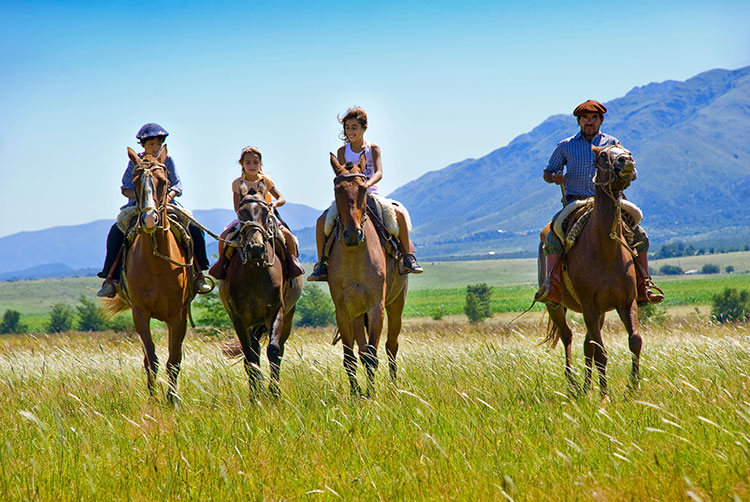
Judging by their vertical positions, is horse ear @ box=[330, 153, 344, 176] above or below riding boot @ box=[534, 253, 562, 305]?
above

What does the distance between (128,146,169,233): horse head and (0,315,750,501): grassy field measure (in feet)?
7.13

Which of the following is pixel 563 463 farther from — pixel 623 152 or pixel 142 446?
pixel 623 152

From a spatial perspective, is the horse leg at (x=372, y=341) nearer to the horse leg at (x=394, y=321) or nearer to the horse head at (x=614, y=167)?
the horse leg at (x=394, y=321)

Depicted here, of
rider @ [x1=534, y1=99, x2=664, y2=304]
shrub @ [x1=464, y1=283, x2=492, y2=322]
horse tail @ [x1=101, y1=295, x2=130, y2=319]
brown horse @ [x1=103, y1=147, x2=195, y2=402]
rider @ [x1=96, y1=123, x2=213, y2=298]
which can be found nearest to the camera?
brown horse @ [x1=103, y1=147, x2=195, y2=402]

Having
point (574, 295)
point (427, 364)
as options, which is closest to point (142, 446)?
point (427, 364)

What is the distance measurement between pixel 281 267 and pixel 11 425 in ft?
13.1

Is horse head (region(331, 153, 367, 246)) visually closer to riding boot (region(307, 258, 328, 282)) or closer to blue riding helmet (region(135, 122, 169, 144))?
riding boot (region(307, 258, 328, 282))

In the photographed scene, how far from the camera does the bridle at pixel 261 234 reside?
34.4 ft

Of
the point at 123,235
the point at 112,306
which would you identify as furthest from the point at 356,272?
the point at 112,306

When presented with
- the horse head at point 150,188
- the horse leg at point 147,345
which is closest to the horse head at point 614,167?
the horse head at point 150,188

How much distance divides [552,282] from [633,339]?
1.74m

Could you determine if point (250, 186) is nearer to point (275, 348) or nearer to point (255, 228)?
point (255, 228)

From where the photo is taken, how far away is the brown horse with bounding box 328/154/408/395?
9.95 metres

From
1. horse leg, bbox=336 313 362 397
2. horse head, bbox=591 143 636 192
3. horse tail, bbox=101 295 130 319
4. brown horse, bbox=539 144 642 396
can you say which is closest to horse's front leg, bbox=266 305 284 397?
horse leg, bbox=336 313 362 397
